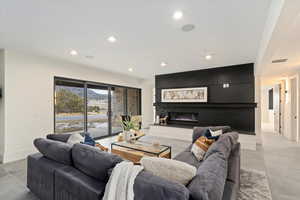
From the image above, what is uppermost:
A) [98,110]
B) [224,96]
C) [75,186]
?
[224,96]

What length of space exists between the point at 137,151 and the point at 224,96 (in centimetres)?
379

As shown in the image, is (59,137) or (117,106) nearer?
(59,137)

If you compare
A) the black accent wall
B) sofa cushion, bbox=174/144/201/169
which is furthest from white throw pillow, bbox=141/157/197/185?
the black accent wall

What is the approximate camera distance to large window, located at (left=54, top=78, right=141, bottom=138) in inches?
180

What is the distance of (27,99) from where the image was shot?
3.68m

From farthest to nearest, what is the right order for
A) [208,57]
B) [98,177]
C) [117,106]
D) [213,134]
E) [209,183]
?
[117,106] < [208,57] < [213,134] < [98,177] < [209,183]

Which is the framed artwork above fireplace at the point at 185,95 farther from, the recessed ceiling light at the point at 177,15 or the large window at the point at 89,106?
the recessed ceiling light at the point at 177,15

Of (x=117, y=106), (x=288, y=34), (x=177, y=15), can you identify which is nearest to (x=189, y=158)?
(x=177, y=15)

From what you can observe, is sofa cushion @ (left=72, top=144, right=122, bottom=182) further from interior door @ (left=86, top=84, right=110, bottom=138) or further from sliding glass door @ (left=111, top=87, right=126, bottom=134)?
sliding glass door @ (left=111, top=87, right=126, bottom=134)

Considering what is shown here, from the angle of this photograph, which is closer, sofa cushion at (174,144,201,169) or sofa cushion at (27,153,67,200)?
sofa cushion at (27,153,67,200)

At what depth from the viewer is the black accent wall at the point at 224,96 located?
15.6 feet

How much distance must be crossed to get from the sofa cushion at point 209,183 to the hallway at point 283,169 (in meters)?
1.57

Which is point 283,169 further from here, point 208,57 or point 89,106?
point 89,106

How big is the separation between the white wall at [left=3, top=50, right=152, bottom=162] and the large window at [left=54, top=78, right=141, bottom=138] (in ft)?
1.10
